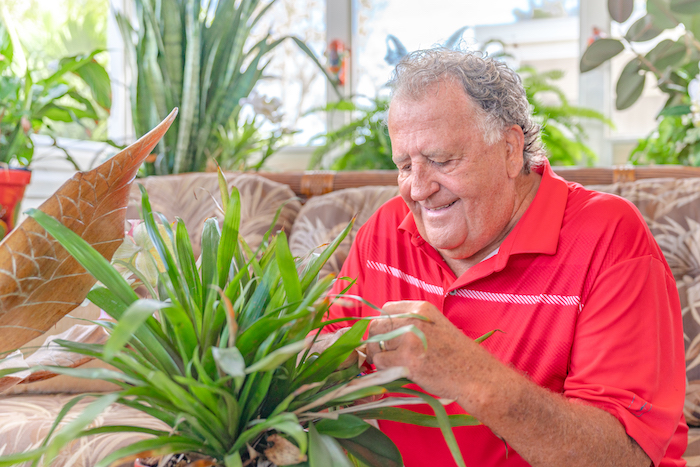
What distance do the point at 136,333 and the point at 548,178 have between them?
889mm

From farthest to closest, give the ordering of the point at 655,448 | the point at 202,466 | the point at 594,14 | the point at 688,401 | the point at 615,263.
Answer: the point at 594,14 < the point at 688,401 < the point at 615,263 < the point at 655,448 < the point at 202,466

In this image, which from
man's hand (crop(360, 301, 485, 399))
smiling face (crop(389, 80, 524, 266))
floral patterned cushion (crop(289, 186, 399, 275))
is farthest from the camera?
floral patterned cushion (crop(289, 186, 399, 275))

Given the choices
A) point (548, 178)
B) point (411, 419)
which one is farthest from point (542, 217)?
point (411, 419)

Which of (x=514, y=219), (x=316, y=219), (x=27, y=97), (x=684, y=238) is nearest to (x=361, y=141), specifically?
(x=316, y=219)

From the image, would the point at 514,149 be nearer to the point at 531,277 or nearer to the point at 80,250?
the point at 531,277

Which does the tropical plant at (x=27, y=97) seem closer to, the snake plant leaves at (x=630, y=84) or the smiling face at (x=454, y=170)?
the smiling face at (x=454, y=170)

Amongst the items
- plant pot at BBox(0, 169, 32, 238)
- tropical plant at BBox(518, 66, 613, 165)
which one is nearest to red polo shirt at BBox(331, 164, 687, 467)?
plant pot at BBox(0, 169, 32, 238)

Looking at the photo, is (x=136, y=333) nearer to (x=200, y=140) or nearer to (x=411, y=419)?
(x=411, y=419)

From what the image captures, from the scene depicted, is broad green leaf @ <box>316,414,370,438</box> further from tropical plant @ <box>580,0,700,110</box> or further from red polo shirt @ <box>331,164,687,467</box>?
tropical plant @ <box>580,0,700,110</box>

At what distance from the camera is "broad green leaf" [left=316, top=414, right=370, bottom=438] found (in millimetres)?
538

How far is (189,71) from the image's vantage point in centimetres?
241

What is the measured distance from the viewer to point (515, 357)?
1.07 m

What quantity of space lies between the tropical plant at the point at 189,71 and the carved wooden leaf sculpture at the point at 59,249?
191 cm

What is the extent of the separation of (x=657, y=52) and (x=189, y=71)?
6.06 feet
